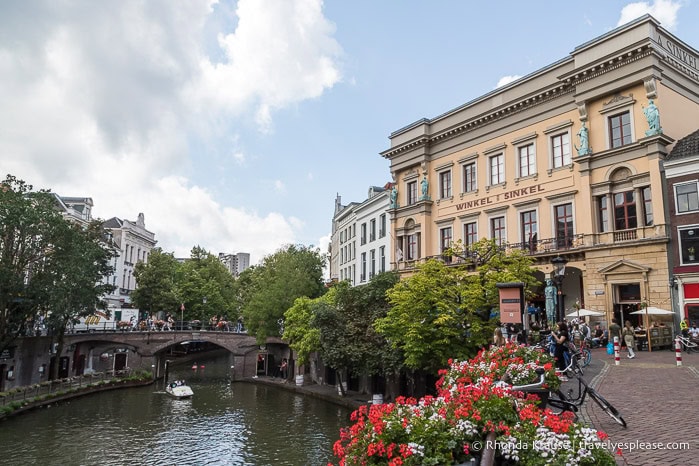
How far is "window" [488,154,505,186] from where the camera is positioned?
39156 millimetres

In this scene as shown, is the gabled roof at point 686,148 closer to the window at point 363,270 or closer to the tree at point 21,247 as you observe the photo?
the window at point 363,270

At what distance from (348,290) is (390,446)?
1150 inches

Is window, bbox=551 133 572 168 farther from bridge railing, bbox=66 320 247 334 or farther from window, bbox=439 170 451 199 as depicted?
bridge railing, bbox=66 320 247 334

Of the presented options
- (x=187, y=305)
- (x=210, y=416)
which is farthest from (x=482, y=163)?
(x=187, y=305)

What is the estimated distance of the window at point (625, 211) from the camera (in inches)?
1210

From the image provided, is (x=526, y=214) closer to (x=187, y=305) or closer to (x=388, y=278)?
(x=388, y=278)

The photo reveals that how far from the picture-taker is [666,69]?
1208 inches

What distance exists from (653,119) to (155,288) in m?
55.3

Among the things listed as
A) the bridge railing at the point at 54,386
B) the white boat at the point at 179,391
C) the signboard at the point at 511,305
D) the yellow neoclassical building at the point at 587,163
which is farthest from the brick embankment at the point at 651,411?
the bridge railing at the point at 54,386

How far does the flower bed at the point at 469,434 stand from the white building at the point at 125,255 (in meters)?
64.3

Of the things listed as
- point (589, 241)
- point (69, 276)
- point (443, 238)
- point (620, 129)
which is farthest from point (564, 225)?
point (69, 276)

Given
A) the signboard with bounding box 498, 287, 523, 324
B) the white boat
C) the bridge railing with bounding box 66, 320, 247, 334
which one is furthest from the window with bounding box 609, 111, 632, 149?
the bridge railing with bounding box 66, 320, 247, 334

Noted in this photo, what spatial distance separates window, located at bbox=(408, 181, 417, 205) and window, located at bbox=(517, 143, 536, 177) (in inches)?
438

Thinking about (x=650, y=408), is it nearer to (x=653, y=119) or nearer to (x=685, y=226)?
(x=685, y=226)
